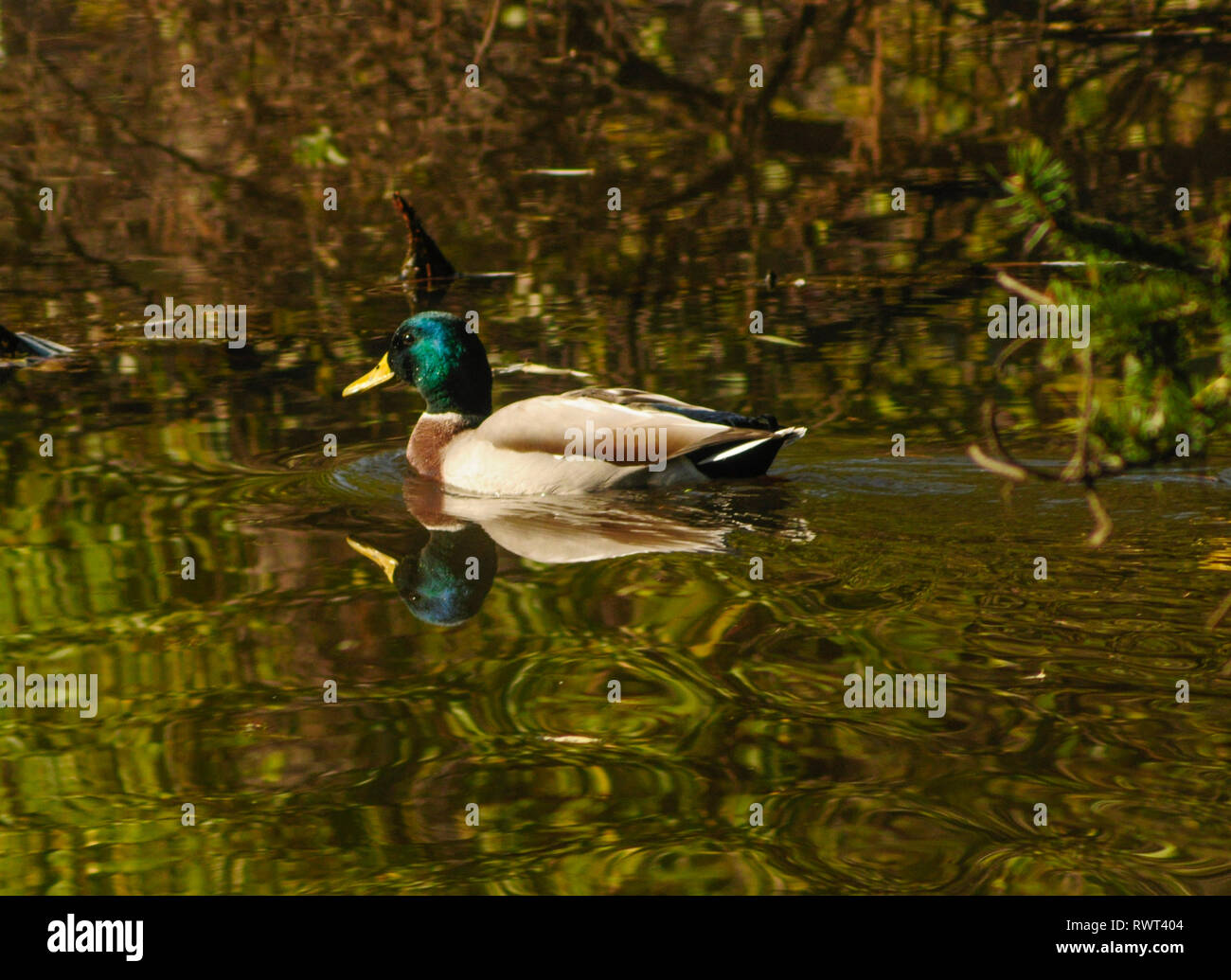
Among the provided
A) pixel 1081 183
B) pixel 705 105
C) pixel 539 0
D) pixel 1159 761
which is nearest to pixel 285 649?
Result: pixel 1159 761

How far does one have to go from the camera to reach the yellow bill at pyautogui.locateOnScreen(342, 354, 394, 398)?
8.56m

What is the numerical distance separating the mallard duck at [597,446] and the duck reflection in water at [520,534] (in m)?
0.09

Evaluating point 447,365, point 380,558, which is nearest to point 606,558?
point 380,558

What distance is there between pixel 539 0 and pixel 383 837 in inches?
550

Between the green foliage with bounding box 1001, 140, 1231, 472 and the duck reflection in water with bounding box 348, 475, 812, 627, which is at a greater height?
the green foliage with bounding box 1001, 140, 1231, 472

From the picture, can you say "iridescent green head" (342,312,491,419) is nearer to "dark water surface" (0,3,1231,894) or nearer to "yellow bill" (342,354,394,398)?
"yellow bill" (342,354,394,398)

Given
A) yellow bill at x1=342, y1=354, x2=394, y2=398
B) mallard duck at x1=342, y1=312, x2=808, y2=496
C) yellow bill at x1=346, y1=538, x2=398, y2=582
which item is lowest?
yellow bill at x1=346, y1=538, x2=398, y2=582

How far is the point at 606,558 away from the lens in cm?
654

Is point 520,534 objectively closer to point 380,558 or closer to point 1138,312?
point 380,558

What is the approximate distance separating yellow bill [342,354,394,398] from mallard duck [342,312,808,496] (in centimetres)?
74

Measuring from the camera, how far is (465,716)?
514 centimetres

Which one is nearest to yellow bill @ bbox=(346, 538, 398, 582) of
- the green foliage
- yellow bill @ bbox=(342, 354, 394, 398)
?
yellow bill @ bbox=(342, 354, 394, 398)

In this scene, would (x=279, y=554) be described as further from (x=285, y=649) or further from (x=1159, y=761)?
(x=1159, y=761)

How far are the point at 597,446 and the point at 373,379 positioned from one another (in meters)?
1.72
